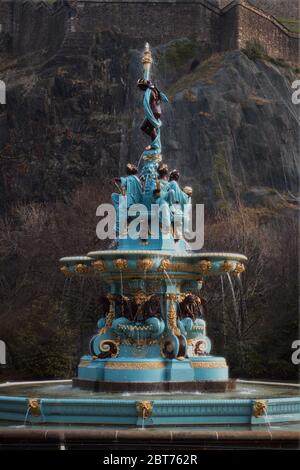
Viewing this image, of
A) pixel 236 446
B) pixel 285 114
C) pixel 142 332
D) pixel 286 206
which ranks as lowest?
pixel 236 446

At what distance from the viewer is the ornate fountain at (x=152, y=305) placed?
17969 mm

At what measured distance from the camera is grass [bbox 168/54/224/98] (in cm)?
8031

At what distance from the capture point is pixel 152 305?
18.5m

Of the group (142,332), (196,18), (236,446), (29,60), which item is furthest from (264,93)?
(236,446)

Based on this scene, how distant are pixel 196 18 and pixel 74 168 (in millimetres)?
23906

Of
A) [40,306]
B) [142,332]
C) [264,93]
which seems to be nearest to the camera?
[142,332]

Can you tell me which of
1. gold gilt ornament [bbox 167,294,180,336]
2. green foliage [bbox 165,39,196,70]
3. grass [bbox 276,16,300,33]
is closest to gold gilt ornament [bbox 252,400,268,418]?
gold gilt ornament [bbox 167,294,180,336]

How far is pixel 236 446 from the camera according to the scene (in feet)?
43.8

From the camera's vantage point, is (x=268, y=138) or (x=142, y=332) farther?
(x=268, y=138)

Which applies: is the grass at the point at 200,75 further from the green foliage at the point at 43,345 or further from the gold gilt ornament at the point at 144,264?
the gold gilt ornament at the point at 144,264

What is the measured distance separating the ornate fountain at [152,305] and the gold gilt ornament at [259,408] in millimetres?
2998

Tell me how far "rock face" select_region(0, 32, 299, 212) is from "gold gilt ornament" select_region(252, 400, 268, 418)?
4780 cm

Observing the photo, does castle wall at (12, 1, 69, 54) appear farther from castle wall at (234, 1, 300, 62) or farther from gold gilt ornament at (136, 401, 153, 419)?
gold gilt ornament at (136, 401, 153, 419)

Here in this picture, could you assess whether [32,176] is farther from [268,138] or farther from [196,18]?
[196,18]
